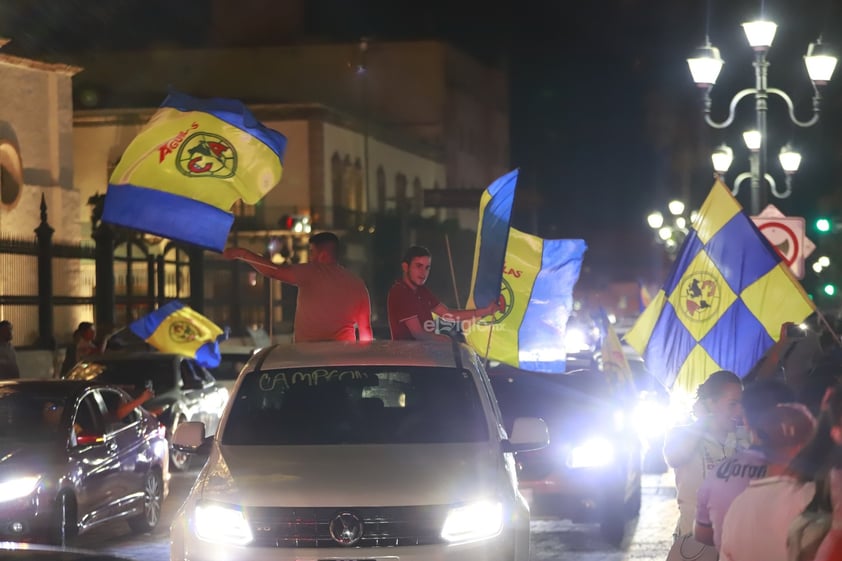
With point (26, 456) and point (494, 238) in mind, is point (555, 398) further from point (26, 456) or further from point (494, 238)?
point (26, 456)

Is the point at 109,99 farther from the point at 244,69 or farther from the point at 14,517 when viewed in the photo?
the point at 14,517

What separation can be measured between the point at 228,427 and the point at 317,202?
5414cm

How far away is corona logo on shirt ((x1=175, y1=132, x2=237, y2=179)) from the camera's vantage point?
12.4 meters

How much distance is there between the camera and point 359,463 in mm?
8141

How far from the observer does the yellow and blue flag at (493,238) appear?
12.7 meters

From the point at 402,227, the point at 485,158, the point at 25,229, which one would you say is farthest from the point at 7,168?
the point at 485,158

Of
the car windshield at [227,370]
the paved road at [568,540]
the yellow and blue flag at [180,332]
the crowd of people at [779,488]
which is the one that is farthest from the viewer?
the car windshield at [227,370]

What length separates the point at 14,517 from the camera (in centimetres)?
1173

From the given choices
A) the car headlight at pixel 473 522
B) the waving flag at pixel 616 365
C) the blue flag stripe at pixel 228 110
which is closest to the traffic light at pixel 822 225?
the waving flag at pixel 616 365

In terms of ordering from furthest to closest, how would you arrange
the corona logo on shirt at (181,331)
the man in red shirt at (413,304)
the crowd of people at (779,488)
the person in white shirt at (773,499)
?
the corona logo on shirt at (181,331) < the man in red shirt at (413,304) < the person in white shirt at (773,499) < the crowd of people at (779,488)

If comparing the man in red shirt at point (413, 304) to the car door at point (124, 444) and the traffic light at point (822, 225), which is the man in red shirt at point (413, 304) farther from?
the traffic light at point (822, 225)

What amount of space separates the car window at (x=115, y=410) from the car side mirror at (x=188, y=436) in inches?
187

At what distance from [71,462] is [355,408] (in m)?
4.25

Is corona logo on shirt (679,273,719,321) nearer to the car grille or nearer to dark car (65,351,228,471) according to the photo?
the car grille
